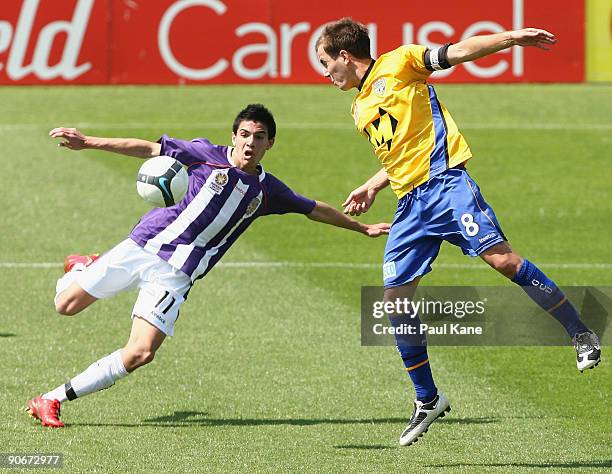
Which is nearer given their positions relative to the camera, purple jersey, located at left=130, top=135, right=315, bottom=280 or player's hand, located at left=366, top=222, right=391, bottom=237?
purple jersey, located at left=130, top=135, right=315, bottom=280

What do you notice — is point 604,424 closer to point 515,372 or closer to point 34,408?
point 515,372

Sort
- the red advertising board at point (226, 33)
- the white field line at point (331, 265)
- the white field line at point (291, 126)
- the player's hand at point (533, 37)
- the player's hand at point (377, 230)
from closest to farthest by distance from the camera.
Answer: the player's hand at point (533, 37)
the player's hand at point (377, 230)
the white field line at point (331, 265)
the white field line at point (291, 126)
the red advertising board at point (226, 33)

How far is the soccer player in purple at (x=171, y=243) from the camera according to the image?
9.34 metres

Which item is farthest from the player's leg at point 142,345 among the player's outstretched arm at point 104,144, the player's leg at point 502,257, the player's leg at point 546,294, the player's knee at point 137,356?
the player's leg at point 546,294

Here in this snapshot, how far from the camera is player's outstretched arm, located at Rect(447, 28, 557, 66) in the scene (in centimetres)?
823

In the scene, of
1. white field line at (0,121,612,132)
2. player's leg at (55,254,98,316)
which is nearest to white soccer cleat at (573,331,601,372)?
player's leg at (55,254,98,316)

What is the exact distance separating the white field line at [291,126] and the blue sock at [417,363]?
48.8ft

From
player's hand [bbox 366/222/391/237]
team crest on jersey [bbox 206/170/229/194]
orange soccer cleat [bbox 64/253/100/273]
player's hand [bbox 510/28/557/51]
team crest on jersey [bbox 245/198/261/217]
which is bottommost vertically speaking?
orange soccer cleat [bbox 64/253/100/273]

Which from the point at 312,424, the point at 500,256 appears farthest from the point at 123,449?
the point at 500,256

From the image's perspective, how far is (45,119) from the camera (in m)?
24.1

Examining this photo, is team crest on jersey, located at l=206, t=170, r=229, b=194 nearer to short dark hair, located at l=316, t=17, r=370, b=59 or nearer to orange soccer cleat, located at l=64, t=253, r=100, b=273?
orange soccer cleat, located at l=64, t=253, r=100, b=273

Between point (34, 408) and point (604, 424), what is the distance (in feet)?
12.5

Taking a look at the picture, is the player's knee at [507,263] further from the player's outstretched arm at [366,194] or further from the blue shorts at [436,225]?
the player's outstretched arm at [366,194]

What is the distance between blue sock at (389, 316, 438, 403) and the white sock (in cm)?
184
